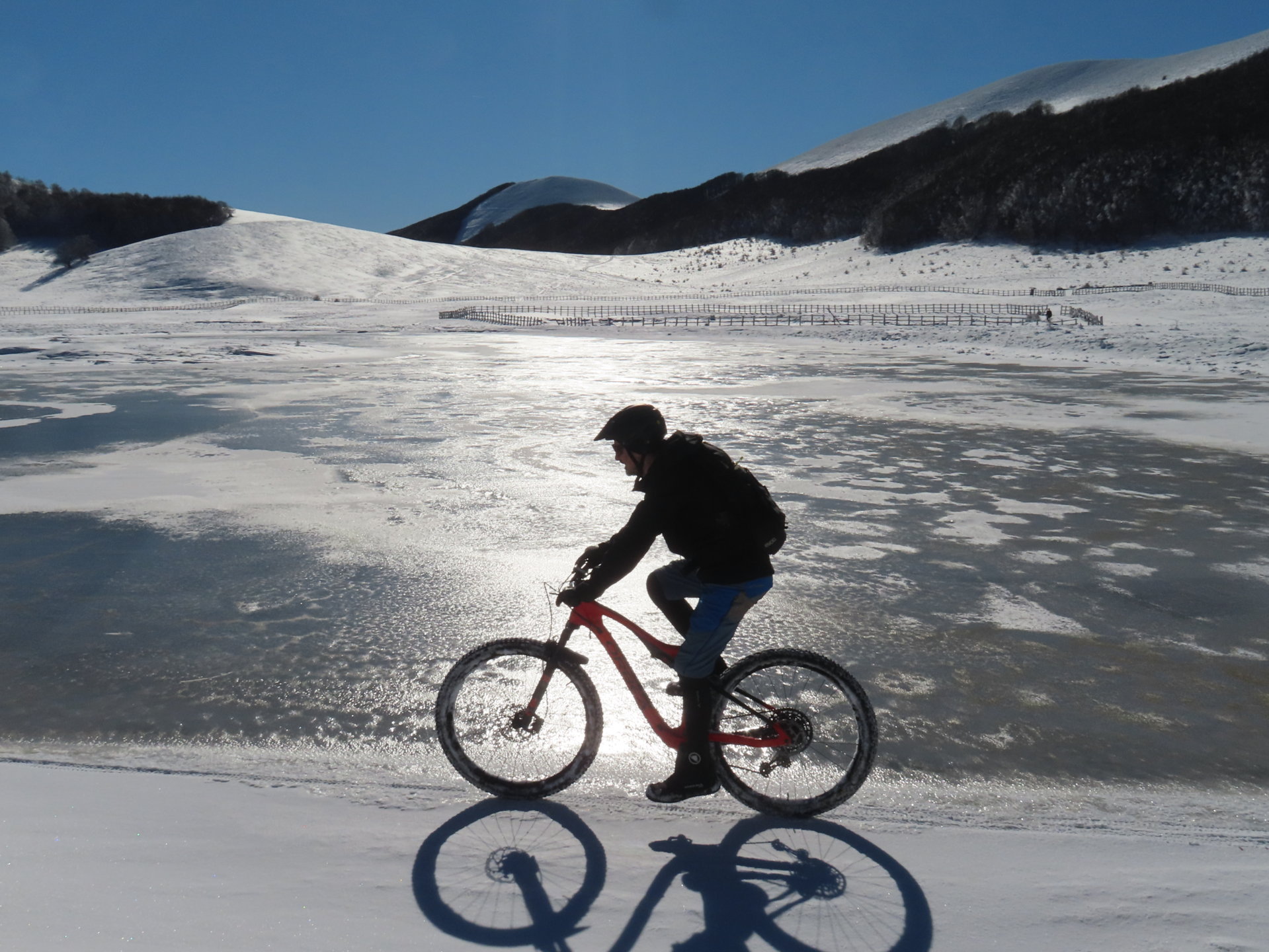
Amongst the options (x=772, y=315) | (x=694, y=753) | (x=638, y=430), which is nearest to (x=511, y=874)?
(x=694, y=753)

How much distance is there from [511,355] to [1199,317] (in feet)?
84.1

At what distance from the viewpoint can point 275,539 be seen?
862 cm

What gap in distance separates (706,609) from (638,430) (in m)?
0.75

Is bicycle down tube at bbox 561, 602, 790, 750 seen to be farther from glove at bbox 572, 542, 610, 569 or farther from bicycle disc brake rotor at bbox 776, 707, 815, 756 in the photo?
glove at bbox 572, 542, 610, 569

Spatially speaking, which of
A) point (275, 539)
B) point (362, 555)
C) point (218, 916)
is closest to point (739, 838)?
point (218, 916)

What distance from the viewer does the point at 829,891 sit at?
138 inches

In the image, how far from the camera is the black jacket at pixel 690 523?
3.59m

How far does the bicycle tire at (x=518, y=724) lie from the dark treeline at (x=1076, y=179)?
87983 mm

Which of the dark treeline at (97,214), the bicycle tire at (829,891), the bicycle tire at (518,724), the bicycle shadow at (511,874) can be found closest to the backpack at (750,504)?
the bicycle tire at (518,724)

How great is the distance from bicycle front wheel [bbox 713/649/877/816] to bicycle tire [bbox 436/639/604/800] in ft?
1.91

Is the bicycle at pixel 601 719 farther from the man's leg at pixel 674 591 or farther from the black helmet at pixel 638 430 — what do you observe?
the black helmet at pixel 638 430

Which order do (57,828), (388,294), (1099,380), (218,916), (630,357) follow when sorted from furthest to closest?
(388,294) < (630,357) < (1099,380) < (57,828) < (218,916)

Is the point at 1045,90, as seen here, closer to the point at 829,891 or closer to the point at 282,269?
the point at 282,269

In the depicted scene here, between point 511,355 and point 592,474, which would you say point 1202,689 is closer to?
point 592,474
